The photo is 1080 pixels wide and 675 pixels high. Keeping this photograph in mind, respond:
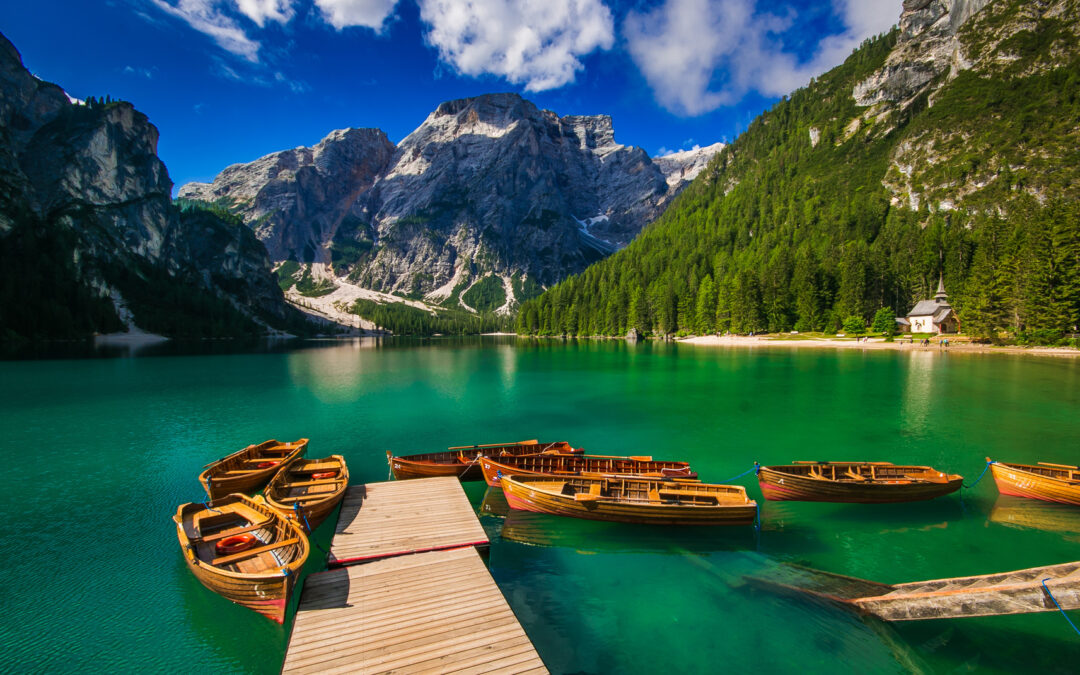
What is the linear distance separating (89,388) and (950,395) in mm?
97907

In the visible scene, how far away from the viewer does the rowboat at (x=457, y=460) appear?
2233 cm

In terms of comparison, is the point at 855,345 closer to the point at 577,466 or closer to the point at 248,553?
the point at 577,466

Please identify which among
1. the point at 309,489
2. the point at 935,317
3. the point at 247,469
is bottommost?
the point at 247,469

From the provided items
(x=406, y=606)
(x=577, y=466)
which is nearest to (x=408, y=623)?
(x=406, y=606)

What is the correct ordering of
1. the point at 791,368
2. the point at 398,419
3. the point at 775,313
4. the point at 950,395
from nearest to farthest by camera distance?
the point at 398,419 → the point at 950,395 → the point at 791,368 → the point at 775,313

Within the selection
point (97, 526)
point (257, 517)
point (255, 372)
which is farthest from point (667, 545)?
point (255, 372)

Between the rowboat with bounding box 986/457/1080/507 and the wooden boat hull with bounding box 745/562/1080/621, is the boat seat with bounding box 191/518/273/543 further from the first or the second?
the rowboat with bounding box 986/457/1080/507

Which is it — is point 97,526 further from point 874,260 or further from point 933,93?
point 933,93

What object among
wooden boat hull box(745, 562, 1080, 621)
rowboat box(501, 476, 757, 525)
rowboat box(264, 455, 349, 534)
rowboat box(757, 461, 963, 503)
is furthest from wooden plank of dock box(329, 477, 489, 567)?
rowboat box(757, 461, 963, 503)

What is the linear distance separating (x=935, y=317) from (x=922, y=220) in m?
58.8

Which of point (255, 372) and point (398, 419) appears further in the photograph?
point (255, 372)

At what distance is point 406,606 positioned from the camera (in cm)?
1112

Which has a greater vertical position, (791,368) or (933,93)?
(933,93)

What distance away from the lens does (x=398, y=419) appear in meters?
39.1
